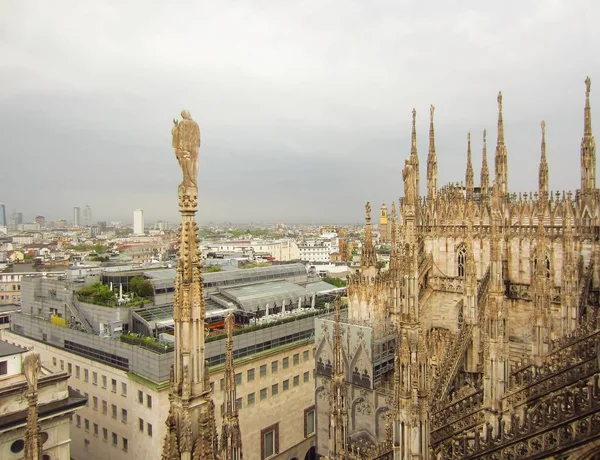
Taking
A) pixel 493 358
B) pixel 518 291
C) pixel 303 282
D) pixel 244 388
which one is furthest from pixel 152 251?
pixel 493 358

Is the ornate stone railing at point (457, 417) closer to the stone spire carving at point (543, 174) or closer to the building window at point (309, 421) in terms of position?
the stone spire carving at point (543, 174)

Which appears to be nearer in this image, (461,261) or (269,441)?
(461,261)

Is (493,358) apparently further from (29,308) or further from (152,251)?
(152,251)

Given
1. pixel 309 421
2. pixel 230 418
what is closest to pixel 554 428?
pixel 230 418

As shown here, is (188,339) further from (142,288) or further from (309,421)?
(142,288)

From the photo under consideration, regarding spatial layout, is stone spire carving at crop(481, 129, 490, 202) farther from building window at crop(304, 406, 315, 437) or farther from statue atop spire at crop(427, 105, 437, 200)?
building window at crop(304, 406, 315, 437)

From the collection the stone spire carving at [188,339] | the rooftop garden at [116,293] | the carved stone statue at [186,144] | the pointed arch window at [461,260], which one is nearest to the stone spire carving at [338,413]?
the stone spire carving at [188,339]
